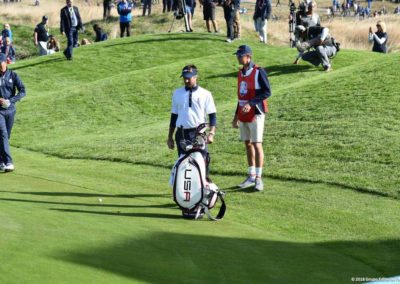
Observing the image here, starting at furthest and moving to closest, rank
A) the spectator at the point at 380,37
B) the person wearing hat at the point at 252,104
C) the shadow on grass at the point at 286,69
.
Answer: the spectator at the point at 380,37
the shadow on grass at the point at 286,69
the person wearing hat at the point at 252,104

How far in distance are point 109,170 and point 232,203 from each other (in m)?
4.51

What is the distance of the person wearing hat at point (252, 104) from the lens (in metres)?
13.8

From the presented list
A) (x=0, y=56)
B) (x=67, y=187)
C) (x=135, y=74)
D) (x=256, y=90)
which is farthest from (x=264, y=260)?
(x=135, y=74)

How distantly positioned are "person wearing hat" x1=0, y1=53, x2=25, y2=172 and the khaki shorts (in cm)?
428

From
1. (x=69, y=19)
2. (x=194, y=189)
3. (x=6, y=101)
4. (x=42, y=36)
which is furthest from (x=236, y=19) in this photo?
(x=194, y=189)

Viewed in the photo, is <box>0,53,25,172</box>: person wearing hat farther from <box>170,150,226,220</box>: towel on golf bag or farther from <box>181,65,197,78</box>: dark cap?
<box>170,150,226,220</box>: towel on golf bag

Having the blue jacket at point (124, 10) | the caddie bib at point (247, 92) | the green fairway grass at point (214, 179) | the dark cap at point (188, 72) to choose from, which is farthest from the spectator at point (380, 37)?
the dark cap at point (188, 72)

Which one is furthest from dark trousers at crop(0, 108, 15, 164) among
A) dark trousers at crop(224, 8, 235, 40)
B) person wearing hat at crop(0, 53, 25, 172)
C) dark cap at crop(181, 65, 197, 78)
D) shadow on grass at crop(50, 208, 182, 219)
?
dark trousers at crop(224, 8, 235, 40)

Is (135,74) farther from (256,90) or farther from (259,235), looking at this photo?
(259,235)

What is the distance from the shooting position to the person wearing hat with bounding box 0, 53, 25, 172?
15500 millimetres

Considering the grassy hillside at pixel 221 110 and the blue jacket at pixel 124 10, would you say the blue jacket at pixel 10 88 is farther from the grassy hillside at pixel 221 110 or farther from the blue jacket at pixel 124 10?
the blue jacket at pixel 124 10

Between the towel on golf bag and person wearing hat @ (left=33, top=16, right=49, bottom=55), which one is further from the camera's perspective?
person wearing hat @ (left=33, top=16, right=49, bottom=55)

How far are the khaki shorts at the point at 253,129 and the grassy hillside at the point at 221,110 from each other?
1.92 meters

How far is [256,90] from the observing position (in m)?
13.9
